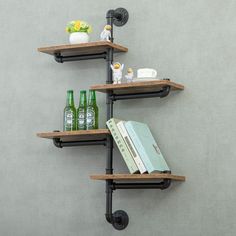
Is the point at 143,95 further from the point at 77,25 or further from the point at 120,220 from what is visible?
the point at 120,220

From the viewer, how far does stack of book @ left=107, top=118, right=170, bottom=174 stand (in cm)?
315

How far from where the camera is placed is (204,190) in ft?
10.6

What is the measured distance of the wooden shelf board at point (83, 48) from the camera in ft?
11.0

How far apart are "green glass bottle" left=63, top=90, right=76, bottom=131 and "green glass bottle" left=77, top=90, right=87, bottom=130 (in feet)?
0.11

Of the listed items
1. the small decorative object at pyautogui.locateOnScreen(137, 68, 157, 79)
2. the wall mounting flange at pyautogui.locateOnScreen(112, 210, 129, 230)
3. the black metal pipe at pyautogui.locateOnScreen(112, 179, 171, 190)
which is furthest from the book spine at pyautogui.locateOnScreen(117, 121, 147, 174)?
the wall mounting flange at pyautogui.locateOnScreen(112, 210, 129, 230)

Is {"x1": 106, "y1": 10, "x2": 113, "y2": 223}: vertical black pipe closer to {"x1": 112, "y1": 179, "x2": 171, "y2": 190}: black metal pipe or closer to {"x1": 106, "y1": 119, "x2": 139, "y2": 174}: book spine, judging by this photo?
{"x1": 112, "y1": 179, "x2": 171, "y2": 190}: black metal pipe

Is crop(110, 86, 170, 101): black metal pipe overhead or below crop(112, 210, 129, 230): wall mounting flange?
overhead

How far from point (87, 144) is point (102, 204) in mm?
320

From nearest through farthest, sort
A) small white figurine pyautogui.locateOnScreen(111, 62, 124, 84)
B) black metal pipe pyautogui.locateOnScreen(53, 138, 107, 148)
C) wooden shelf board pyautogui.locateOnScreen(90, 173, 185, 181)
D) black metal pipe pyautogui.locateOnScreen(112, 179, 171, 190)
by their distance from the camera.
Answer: wooden shelf board pyautogui.locateOnScreen(90, 173, 185, 181) → black metal pipe pyautogui.locateOnScreen(112, 179, 171, 190) → small white figurine pyautogui.locateOnScreen(111, 62, 124, 84) → black metal pipe pyautogui.locateOnScreen(53, 138, 107, 148)

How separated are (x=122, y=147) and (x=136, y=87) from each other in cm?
30

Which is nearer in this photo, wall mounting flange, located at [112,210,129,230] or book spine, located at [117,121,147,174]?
book spine, located at [117,121,147,174]

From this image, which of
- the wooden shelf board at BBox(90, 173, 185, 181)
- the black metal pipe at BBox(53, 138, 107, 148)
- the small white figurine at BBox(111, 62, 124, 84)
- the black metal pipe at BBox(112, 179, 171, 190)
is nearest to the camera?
the wooden shelf board at BBox(90, 173, 185, 181)

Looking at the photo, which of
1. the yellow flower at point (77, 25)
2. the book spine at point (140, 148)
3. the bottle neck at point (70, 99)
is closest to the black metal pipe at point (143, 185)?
the book spine at point (140, 148)

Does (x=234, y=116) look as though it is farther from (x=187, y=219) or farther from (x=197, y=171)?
(x=187, y=219)
